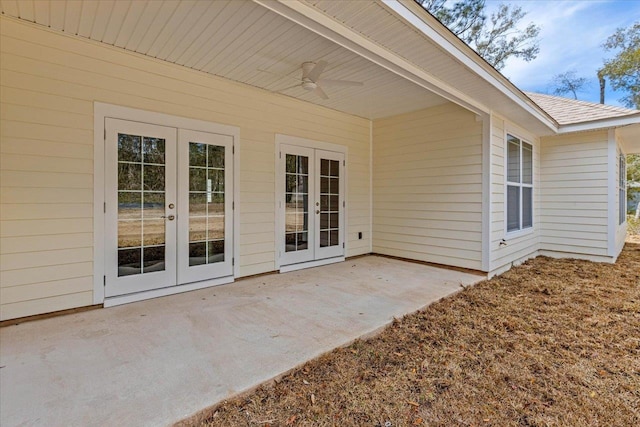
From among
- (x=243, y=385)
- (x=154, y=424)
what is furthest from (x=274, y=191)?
(x=154, y=424)

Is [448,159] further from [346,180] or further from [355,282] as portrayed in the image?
[355,282]

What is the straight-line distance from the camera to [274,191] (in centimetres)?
480

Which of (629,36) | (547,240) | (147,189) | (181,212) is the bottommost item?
(547,240)

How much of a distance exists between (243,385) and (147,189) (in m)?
2.62

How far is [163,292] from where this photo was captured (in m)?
3.72

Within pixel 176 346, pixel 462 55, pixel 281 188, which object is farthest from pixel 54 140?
pixel 462 55

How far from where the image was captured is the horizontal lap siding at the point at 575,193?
5.76m

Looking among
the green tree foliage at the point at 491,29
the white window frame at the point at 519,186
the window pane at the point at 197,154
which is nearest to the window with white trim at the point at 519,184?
the white window frame at the point at 519,186

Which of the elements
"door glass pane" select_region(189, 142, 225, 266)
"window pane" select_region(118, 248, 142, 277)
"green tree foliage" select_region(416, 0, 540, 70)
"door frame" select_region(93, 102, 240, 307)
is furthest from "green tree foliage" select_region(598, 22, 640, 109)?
"window pane" select_region(118, 248, 142, 277)

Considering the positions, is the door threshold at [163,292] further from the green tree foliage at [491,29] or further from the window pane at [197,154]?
the green tree foliage at [491,29]

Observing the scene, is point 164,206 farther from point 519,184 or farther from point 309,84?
point 519,184

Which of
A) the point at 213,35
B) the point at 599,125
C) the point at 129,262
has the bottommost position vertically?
the point at 129,262

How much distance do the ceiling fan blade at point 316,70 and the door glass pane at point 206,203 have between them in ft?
A: 4.95

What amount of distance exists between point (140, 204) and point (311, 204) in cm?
258
